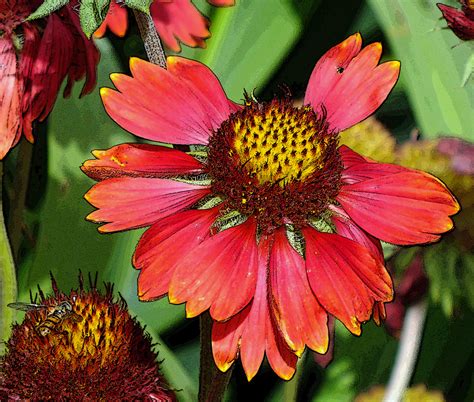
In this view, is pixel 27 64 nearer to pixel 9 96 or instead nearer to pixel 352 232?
pixel 9 96

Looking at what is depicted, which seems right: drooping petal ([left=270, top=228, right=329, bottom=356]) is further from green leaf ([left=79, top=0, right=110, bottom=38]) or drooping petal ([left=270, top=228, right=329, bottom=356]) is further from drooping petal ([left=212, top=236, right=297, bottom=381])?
green leaf ([left=79, top=0, right=110, bottom=38])

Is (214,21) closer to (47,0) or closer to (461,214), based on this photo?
(461,214)

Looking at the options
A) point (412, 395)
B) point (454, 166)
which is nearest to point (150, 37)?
point (454, 166)

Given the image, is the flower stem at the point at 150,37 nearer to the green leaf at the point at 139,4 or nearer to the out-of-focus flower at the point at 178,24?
the green leaf at the point at 139,4

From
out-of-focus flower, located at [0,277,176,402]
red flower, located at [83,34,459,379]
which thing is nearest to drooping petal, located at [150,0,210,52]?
red flower, located at [83,34,459,379]

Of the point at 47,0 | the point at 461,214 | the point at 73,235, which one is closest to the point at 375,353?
the point at 461,214

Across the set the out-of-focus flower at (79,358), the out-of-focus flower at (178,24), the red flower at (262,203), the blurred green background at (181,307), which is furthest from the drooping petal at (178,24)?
the out-of-focus flower at (79,358)
